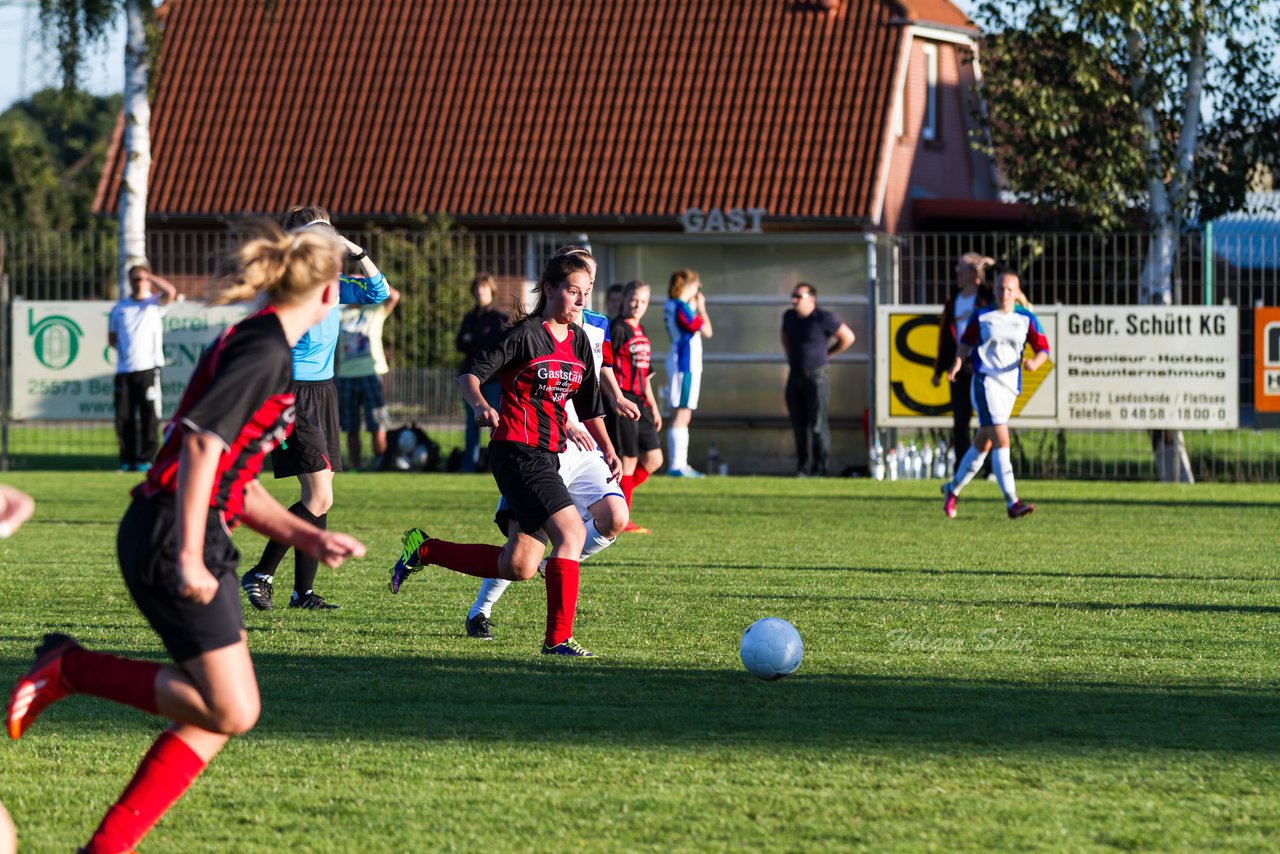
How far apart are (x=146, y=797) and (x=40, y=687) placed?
45 cm

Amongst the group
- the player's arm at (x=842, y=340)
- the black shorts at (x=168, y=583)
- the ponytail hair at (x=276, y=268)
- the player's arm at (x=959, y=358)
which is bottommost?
the black shorts at (x=168, y=583)

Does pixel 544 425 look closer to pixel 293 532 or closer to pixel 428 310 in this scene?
pixel 293 532

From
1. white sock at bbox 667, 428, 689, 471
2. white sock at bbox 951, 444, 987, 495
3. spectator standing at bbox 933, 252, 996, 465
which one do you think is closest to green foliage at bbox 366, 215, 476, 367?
white sock at bbox 667, 428, 689, 471

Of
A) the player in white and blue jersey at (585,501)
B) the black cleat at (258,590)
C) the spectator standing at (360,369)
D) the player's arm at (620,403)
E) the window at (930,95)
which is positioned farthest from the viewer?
the window at (930,95)

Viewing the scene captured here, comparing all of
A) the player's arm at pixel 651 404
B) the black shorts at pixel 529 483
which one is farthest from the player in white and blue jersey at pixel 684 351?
the black shorts at pixel 529 483

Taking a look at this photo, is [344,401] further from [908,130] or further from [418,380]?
[908,130]

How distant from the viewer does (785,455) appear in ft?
64.0

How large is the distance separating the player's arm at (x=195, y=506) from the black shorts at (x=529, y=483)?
306 cm

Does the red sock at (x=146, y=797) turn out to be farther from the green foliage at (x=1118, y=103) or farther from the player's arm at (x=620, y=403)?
the green foliage at (x=1118, y=103)

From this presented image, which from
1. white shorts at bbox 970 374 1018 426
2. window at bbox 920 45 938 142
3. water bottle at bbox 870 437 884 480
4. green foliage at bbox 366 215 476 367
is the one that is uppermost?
window at bbox 920 45 938 142

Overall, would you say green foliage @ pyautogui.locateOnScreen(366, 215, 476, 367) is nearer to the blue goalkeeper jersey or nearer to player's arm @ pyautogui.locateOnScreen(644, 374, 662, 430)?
player's arm @ pyautogui.locateOnScreen(644, 374, 662, 430)

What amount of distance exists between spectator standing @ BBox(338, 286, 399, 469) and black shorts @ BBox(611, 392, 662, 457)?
5.72 meters

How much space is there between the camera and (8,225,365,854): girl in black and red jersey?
4180mm

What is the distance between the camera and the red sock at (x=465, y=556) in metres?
7.71
